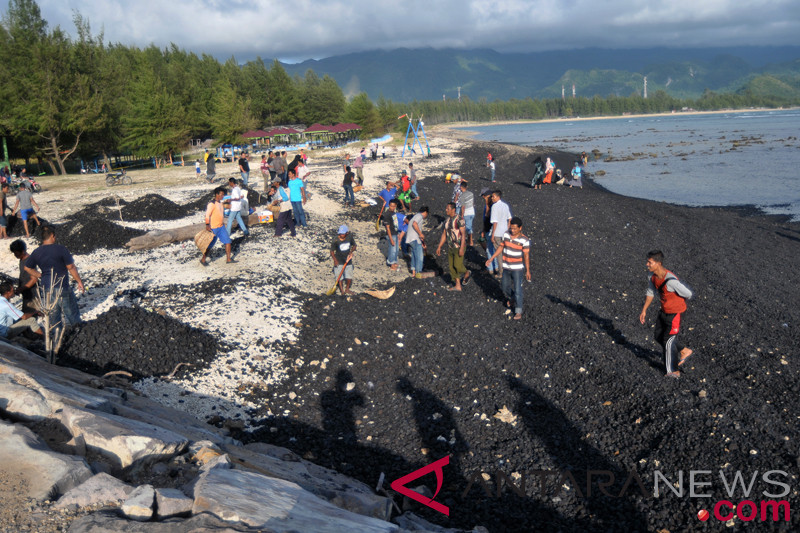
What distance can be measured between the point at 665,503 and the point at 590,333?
4.31 meters

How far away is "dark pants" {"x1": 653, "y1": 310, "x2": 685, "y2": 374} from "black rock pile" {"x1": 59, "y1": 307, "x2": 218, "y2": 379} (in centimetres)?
688

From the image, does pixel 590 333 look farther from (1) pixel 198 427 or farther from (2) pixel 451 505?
(1) pixel 198 427

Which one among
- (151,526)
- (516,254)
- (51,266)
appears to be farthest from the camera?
(516,254)

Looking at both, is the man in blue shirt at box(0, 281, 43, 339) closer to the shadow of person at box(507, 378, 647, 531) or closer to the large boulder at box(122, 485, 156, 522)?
the large boulder at box(122, 485, 156, 522)

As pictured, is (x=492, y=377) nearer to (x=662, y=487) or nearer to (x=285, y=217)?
(x=662, y=487)

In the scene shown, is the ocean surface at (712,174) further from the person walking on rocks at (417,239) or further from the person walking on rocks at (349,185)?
the person walking on rocks at (417,239)

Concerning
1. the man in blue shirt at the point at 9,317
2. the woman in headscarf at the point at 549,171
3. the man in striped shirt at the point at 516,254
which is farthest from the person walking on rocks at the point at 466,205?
the woman in headscarf at the point at 549,171

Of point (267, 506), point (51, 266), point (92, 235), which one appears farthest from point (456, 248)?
point (92, 235)

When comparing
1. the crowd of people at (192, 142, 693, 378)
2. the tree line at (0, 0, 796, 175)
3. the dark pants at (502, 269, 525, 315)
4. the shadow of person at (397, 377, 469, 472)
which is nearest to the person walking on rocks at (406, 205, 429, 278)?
the crowd of people at (192, 142, 693, 378)

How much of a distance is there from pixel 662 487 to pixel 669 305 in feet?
8.85

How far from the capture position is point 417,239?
39.5 ft

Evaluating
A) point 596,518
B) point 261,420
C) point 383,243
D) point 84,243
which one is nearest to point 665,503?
point 596,518

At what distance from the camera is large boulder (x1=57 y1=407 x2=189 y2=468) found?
13.5 feet

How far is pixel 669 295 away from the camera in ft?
23.5
